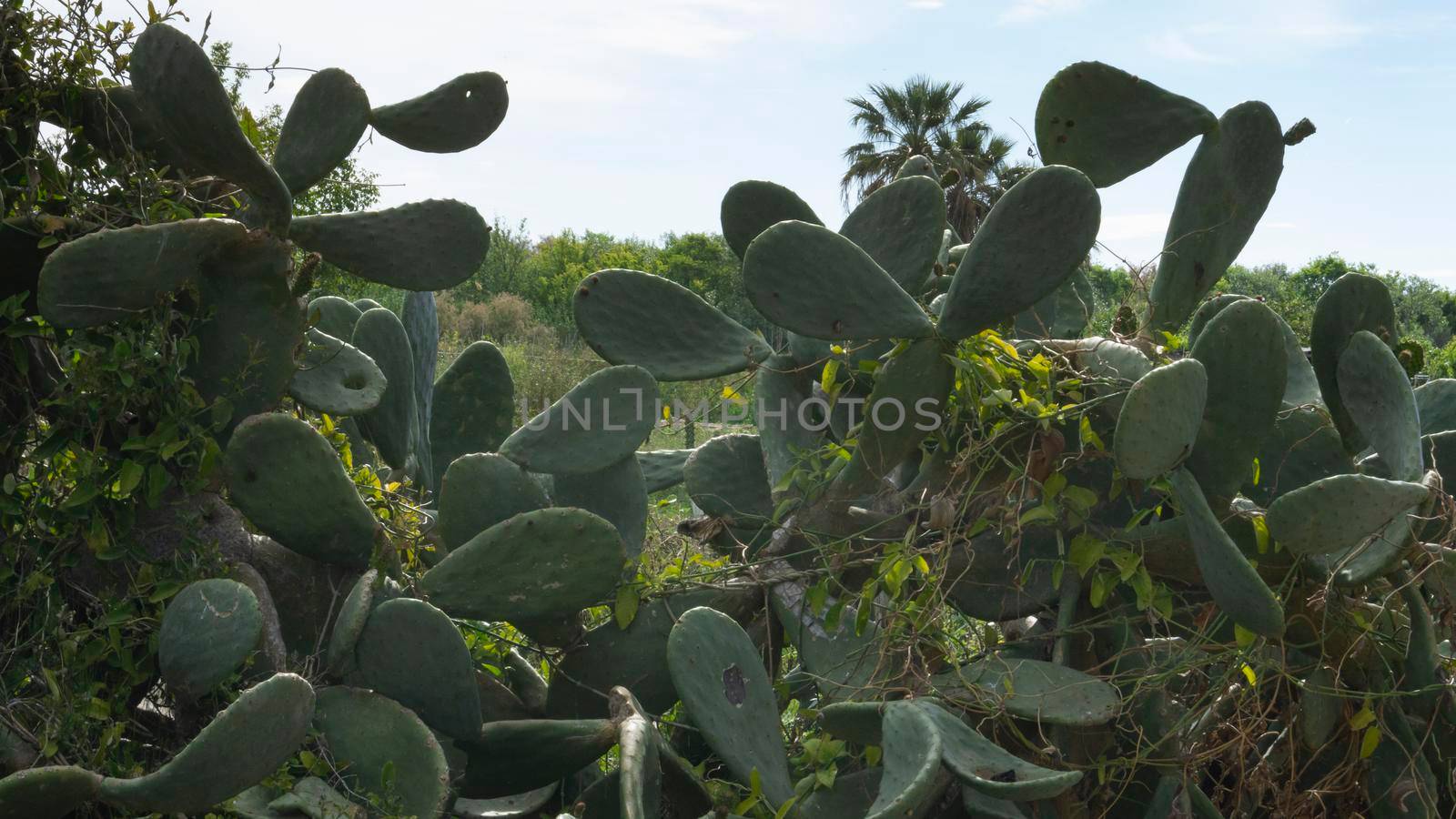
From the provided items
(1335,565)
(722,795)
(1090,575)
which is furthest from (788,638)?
(1335,565)

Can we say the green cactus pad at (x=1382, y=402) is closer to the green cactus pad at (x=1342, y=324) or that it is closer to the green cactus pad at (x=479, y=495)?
the green cactus pad at (x=1342, y=324)

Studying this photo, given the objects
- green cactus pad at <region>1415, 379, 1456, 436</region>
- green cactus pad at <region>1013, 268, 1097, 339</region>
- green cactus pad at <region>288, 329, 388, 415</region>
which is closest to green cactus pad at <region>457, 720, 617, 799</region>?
green cactus pad at <region>288, 329, 388, 415</region>

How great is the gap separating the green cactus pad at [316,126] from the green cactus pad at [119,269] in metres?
0.21

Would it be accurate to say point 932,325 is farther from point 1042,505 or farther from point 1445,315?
point 1445,315

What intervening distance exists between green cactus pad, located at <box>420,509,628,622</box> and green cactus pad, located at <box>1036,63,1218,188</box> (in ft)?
3.25

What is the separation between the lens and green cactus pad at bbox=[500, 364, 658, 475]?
1.84 meters

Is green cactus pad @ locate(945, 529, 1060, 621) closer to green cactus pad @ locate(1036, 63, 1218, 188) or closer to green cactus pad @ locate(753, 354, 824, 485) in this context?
green cactus pad @ locate(753, 354, 824, 485)

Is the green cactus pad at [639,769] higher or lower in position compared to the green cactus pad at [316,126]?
lower

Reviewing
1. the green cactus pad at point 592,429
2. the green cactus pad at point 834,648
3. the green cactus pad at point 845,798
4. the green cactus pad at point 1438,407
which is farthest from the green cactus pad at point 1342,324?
the green cactus pad at point 592,429

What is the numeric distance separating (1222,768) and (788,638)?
0.70 metres

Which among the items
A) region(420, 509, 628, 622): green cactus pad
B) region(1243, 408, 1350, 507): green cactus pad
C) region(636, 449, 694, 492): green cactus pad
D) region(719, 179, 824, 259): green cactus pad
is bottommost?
region(420, 509, 628, 622): green cactus pad

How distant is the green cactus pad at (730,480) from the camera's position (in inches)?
81.5

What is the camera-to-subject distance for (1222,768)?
5.65 ft

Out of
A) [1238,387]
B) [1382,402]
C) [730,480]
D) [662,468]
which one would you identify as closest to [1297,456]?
[1382,402]
